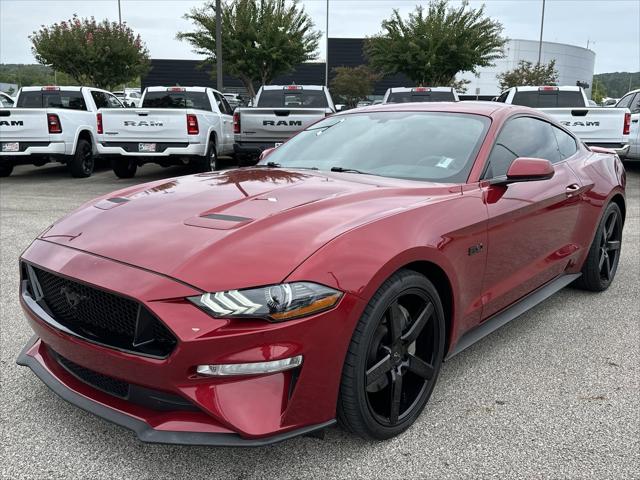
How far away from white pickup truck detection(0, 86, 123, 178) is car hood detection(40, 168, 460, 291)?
949 cm

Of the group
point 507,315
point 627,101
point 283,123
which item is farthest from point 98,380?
A: point 627,101

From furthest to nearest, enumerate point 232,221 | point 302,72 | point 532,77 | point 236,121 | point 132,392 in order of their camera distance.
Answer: point 302,72 < point 532,77 < point 236,121 < point 232,221 < point 132,392

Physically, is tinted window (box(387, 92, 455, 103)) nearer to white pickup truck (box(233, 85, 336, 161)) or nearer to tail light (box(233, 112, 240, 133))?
white pickup truck (box(233, 85, 336, 161))

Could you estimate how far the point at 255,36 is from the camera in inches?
934

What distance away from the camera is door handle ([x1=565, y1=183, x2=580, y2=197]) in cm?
399

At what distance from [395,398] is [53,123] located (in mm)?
11026

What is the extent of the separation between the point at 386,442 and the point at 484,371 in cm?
101

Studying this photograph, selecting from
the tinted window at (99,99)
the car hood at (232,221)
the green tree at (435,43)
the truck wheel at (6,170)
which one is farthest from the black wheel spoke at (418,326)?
the green tree at (435,43)

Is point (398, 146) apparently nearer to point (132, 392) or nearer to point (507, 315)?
point (507, 315)

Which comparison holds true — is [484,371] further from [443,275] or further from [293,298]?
[293,298]

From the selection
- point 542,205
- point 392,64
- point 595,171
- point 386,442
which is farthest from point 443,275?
point 392,64

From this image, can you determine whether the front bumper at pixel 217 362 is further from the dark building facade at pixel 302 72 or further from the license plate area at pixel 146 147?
the dark building facade at pixel 302 72

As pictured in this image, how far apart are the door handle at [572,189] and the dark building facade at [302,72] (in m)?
47.4

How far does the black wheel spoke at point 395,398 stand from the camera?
2.56 meters
